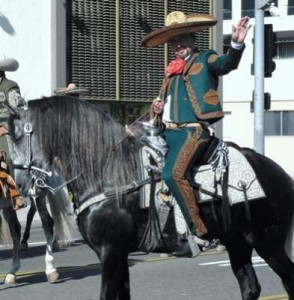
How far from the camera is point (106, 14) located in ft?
74.9

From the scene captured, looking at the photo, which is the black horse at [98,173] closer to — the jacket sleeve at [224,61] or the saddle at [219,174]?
the saddle at [219,174]

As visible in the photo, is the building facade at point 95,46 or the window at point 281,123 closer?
the building facade at point 95,46

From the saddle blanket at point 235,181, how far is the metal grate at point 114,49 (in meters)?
15.1

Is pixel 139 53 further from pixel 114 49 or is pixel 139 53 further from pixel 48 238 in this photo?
pixel 48 238

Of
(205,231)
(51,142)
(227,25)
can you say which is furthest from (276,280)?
(227,25)

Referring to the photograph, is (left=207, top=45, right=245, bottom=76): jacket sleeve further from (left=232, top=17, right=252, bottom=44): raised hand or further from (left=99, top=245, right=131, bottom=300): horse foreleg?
(left=99, top=245, right=131, bottom=300): horse foreleg

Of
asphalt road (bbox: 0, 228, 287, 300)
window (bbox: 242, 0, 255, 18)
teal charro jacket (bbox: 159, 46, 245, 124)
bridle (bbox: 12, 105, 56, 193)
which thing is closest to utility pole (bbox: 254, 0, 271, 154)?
asphalt road (bbox: 0, 228, 287, 300)

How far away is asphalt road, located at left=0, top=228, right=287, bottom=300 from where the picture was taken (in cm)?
979

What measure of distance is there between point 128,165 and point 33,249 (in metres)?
7.59

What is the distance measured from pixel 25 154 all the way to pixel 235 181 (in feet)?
5.49

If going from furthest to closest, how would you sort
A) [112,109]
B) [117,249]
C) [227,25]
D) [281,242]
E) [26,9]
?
1. [227,25]
2. [112,109]
3. [26,9]
4. [281,242]
5. [117,249]

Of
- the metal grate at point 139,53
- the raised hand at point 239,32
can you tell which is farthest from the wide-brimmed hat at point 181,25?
the metal grate at point 139,53

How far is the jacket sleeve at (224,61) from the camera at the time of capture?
6824mm

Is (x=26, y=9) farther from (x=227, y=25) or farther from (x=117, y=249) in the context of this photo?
(x=227, y=25)
